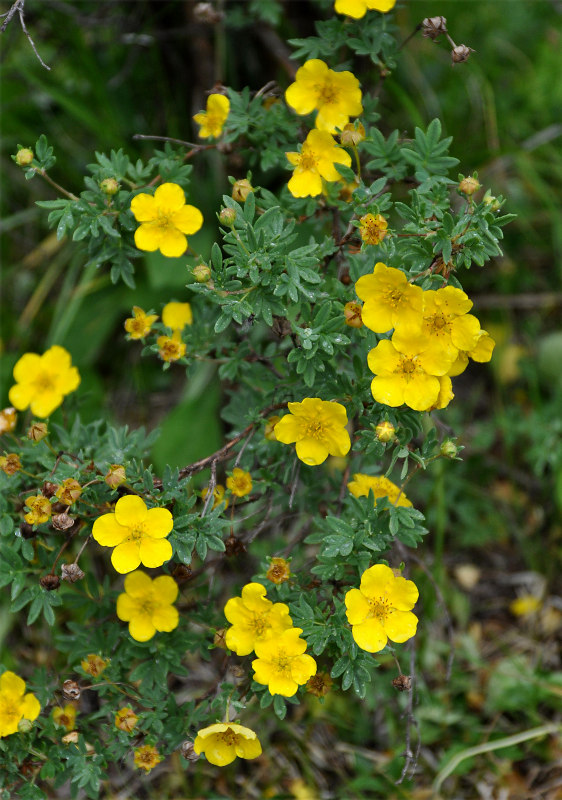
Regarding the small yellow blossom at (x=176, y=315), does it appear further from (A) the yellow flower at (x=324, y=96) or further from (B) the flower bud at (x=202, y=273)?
(A) the yellow flower at (x=324, y=96)

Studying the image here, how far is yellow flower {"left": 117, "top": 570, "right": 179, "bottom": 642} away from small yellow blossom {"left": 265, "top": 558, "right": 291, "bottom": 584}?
0.26 metres

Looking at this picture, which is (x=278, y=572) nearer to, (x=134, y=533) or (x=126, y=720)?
(x=134, y=533)

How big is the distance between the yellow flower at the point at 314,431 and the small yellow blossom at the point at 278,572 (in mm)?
227

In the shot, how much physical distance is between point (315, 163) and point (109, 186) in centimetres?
47

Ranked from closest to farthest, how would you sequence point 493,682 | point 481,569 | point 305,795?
point 305,795
point 493,682
point 481,569

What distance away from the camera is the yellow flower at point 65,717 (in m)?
1.71

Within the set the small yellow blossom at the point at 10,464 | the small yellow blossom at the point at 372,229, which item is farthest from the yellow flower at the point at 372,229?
the small yellow blossom at the point at 10,464

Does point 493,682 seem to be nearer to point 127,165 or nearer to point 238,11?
point 127,165

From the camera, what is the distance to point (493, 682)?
2.33 meters

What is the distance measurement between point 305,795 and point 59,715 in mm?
790

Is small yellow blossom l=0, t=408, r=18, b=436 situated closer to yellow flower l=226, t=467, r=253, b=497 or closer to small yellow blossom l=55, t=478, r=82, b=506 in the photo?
small yellow blossom l=55, t=478, r=82, b=506

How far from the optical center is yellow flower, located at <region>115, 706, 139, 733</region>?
1641 mm

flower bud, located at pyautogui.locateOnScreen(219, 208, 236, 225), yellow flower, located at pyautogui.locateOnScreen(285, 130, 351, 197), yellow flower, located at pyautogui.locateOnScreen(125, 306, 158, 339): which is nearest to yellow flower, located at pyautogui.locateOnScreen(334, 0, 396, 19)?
yellow flower, located at pyautogui.locateOnScreen(285, 130, 351, 197)

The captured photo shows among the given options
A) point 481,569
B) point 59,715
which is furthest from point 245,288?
point 481,569
